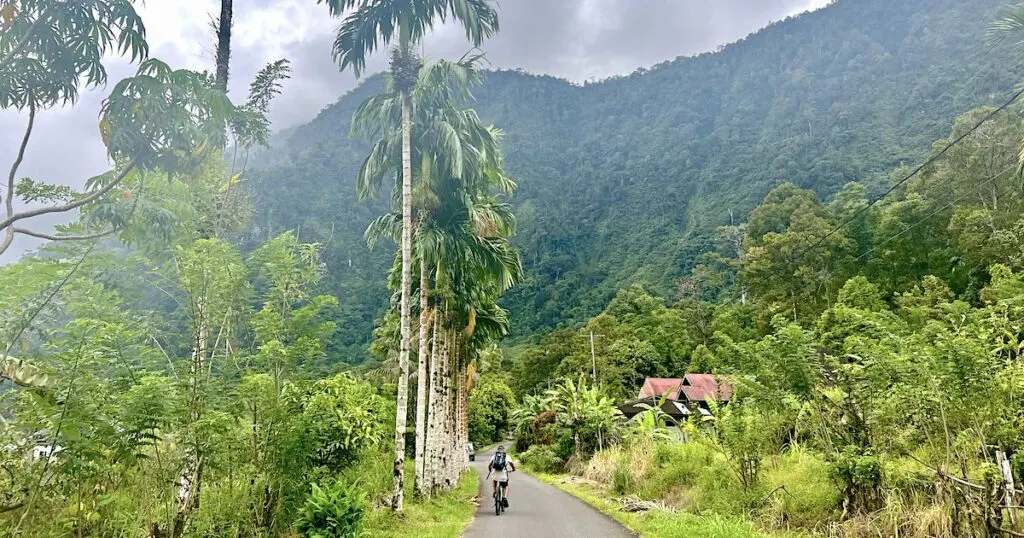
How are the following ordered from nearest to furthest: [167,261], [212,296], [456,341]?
[212,296] → [167,261] → [456,341]

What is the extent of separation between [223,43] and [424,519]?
10067mm

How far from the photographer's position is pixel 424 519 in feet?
40.1

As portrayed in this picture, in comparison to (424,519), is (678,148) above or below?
above

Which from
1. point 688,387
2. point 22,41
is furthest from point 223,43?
point 688,387

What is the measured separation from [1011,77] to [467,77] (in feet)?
268

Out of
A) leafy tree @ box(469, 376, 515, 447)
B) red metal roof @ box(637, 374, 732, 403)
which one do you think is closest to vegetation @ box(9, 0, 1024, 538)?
red metal roof @ box(637, 374, 732, 403)

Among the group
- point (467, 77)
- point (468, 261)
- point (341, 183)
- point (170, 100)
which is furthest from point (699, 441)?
point (341, 183)

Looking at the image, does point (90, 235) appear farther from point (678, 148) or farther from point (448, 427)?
point (678, 148)

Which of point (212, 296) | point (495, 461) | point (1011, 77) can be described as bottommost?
point (495, 461)

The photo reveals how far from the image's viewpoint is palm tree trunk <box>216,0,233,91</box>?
10062 mm

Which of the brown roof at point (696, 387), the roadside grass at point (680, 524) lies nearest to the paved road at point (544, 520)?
the roadside grass at point (680, 524)

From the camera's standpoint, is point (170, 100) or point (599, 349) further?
point (599, 349)

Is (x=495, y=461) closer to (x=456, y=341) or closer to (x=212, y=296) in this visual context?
(x=456, y=341)

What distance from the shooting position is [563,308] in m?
92.2
